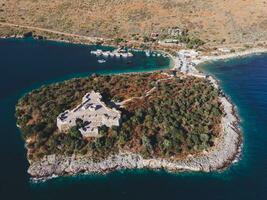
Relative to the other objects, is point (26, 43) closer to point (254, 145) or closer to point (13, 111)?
point (13, 111)

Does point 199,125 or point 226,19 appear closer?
point 199,125

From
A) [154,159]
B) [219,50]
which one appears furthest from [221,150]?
[219,50]

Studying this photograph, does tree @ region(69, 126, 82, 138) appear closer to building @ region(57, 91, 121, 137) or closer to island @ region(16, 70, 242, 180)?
island @ region(16, 70, 242, 180)

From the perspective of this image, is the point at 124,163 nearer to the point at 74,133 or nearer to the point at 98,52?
the point at 74,133

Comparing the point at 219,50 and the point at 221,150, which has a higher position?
the point at 219,50

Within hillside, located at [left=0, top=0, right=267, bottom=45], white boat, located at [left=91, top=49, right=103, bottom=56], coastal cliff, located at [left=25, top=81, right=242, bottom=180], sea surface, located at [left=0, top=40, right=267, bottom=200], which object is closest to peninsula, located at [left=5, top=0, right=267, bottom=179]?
coastal cliff, located at [left=25, top=81, right=242, bottom=180]

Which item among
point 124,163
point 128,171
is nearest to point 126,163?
point 124,163

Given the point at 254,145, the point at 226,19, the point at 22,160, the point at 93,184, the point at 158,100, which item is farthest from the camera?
the point at 226,19

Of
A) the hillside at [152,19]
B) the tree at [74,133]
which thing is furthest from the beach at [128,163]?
the hillside at [152,19]

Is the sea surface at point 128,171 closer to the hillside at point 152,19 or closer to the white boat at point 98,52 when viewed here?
the white boat at point 98,52
